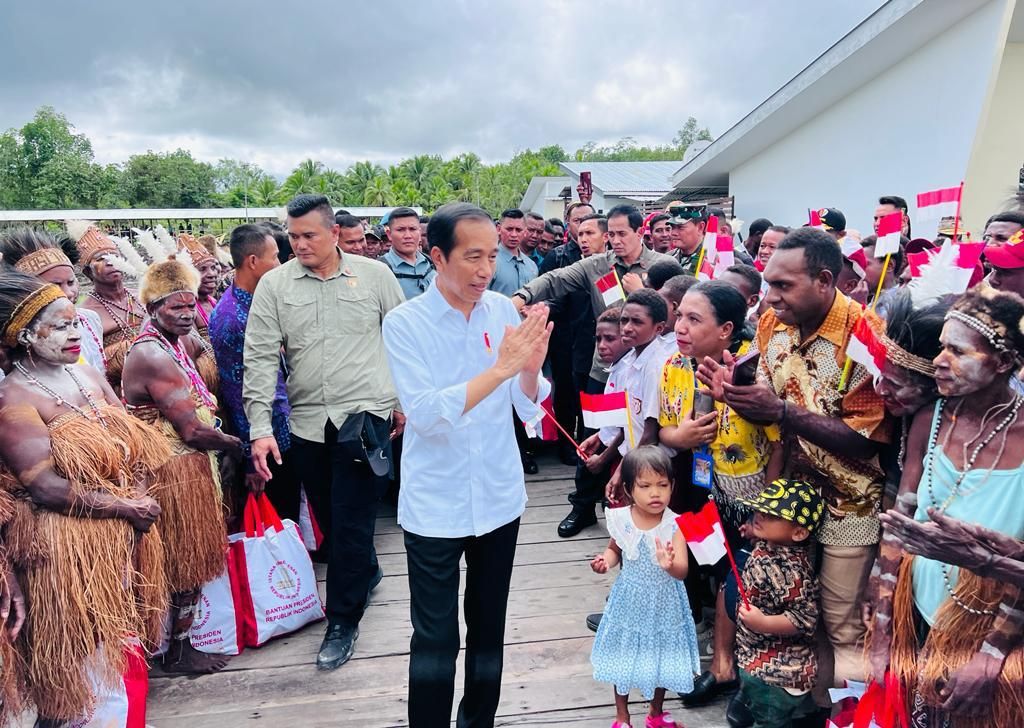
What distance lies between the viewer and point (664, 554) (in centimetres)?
243

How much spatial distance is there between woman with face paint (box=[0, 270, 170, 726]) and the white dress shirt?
103 cm

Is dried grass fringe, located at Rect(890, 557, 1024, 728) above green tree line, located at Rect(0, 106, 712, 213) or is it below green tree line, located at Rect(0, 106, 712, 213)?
below

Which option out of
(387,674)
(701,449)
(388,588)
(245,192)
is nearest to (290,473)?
(388,588)

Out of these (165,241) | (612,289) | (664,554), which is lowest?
(664,554)

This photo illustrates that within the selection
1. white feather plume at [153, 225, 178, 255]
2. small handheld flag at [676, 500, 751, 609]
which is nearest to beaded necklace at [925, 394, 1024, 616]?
small handheld flag at [676, 500, 751, 609]

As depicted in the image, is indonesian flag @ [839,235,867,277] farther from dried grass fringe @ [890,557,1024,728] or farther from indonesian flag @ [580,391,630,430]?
dried grass fringe @ [890,557,1024,728]

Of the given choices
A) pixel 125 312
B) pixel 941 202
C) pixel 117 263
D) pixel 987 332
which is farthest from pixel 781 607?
pixel 117 263

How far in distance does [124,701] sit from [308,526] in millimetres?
1483

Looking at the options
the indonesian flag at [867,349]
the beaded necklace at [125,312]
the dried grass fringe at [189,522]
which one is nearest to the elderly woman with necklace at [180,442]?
the dried grass fringe at [189,522]

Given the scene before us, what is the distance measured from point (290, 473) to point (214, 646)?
94cm

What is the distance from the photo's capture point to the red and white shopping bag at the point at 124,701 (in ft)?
7.37

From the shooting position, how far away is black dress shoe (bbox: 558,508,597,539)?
4223mm

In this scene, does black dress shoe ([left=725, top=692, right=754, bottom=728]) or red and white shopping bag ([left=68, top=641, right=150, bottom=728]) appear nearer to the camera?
red and white shopping bag ([left=68, top=641, right=150, bottom=728])

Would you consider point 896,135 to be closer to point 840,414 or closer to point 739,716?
point 840,414
